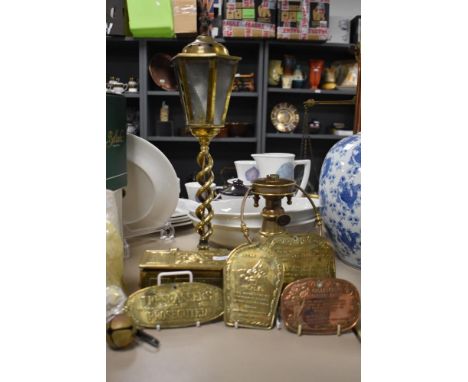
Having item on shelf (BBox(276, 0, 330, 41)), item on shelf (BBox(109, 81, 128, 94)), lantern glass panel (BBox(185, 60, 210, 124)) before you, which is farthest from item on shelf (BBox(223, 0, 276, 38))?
lantern glass panel (BBox(185, 60, 210, 124))

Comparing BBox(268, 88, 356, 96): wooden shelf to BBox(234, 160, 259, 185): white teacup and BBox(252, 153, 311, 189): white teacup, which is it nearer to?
→ BBox(234, 160, 259, 185): white teacup

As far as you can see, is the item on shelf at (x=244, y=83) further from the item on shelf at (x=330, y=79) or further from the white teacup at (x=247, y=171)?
the white teacup at (x=247, y=171)

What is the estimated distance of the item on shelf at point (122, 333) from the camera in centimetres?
49

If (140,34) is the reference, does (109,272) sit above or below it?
below

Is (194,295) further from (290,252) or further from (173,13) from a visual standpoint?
(173,13)

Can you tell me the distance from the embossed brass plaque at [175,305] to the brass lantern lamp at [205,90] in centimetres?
18

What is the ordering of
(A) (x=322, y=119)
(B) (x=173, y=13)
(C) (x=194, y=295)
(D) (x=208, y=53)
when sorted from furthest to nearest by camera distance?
(A) (x=322, y=119), (B) (x=173, y=13), (D) (x=208, y=53), (C) (x=194, y=295)

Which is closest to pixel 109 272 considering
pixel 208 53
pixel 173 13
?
pixel 208 53

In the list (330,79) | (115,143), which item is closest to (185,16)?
(330,79)

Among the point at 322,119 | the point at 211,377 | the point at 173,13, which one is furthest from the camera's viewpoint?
the point at 322,119

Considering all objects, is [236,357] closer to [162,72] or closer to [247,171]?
[247,171]

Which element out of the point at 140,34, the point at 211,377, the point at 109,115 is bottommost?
the point at 211,377

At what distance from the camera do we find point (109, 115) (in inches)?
28.1

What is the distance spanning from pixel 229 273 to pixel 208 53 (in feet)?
1.10
